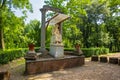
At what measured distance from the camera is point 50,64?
1081 centimetres

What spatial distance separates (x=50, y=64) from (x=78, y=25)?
77.4 feet

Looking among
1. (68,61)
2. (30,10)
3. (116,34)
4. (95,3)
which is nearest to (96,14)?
(95,3)

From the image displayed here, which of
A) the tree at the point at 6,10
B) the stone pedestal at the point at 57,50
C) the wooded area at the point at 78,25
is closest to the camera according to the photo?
the stone pedestal at the point at 57,50

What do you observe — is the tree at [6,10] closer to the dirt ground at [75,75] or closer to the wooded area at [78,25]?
the wooded area at [78,25]

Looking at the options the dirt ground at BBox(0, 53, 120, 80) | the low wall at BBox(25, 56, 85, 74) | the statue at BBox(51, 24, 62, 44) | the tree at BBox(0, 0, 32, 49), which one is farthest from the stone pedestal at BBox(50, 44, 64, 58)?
the tree at BBox(0, 0, 32, 49)

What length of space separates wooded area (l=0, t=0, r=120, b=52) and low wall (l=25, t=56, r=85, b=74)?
398 inches

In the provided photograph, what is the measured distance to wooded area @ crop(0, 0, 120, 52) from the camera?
790 inches

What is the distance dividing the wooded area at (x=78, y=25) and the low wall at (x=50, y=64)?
10.1 metres

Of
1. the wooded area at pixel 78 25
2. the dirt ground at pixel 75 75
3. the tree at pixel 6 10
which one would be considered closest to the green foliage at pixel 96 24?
the wooded area at pixel 78 25

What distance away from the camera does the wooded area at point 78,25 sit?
65.9ft

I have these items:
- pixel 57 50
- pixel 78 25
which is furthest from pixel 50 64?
pixel 78 25

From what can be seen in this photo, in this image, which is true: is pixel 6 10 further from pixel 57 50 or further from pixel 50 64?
pixel 50 64

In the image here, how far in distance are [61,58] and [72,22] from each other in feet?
43.1

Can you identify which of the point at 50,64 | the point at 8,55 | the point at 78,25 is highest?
the point at 78,25
